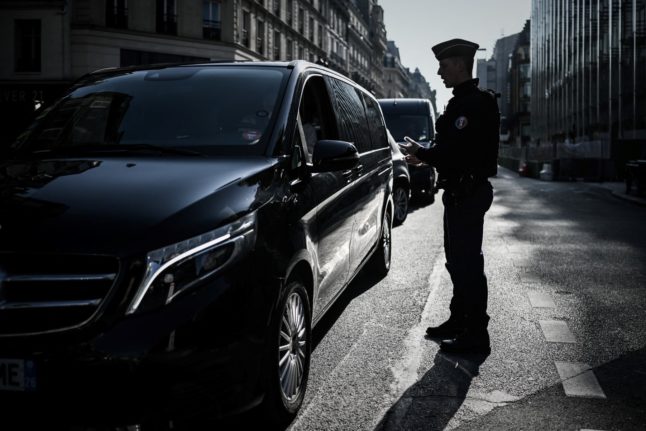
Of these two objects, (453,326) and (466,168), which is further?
(453,326)

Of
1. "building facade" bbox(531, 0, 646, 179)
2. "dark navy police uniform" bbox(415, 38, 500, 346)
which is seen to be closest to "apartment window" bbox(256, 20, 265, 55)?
"building facade" bbox(531, 0, 646, 179)

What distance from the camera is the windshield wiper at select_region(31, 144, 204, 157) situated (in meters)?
3.29

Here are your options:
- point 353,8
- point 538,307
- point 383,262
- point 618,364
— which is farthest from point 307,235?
point 353,8

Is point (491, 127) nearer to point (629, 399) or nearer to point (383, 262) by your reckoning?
point (629, 399)

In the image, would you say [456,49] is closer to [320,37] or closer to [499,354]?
[499,354]

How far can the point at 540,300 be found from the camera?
5570 millimetres

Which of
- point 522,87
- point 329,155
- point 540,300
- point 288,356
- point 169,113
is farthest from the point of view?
point 522,87

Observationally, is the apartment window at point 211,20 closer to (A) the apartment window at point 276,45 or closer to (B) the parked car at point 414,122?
(A) the apartment window at point 276,45

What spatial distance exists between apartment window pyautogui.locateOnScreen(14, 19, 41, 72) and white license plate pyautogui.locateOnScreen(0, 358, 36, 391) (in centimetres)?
2551

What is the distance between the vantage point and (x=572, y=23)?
41344mm

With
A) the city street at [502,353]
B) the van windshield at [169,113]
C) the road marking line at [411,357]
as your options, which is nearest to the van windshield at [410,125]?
the city street at [502,353]

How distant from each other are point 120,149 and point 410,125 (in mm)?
11629

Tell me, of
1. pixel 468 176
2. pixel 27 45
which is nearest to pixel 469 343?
pixel 468 176

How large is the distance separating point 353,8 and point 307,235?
62.7 meters
